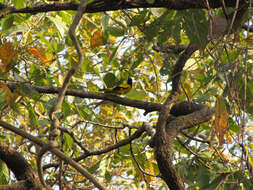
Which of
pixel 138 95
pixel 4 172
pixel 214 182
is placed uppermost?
pixel 138 95

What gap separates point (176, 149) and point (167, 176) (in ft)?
3.03

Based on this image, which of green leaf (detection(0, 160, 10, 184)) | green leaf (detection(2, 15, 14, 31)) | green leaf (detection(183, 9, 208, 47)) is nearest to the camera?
green leaf (detection(183, 9, 208, 47))

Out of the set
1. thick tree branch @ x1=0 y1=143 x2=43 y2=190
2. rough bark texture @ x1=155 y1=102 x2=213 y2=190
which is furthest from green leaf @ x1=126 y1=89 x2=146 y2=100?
thick tree branch @ x1=0 y1=143 x2=43 y2=190

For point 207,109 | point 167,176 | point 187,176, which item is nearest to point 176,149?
point 187,176

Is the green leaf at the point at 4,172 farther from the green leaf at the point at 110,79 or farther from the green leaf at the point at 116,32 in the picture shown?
the green leaf at the point at 116,32

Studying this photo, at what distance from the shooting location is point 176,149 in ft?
7.74

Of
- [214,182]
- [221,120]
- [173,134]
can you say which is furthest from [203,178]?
[221,120]

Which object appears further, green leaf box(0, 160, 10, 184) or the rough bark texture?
green leaf box(0, 160, 10, 184)

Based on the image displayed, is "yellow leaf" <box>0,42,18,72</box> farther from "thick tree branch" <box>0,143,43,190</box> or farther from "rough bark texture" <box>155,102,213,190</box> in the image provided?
"rough bark texture" <box>155,102,213,190</box>

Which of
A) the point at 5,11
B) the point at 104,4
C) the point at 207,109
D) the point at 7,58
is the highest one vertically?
the point at 5,11

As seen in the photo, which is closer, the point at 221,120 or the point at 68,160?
the point at 68,160

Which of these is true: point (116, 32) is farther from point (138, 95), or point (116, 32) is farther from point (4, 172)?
point (4, 172)

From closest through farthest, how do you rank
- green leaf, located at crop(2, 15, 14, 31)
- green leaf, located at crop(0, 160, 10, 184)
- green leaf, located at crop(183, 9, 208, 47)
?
green leaf, located at crop(183, 9, 208, 47)
green leaf, located at crop(0, 160, 10, 184)
green leaf, located at crop(2, 15, 14, 31)

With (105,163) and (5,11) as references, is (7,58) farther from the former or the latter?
(105,163)
